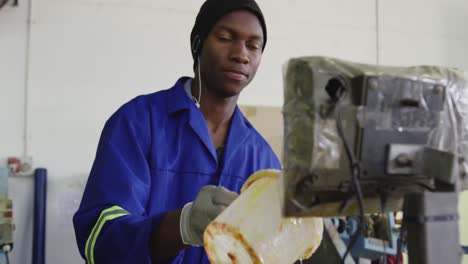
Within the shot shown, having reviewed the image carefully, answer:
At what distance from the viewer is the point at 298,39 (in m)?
3.07

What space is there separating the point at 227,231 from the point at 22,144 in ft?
6.41

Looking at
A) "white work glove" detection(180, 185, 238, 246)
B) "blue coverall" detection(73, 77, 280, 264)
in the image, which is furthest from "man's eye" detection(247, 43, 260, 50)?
"white work glove" detection(180, 185, 238, 246)

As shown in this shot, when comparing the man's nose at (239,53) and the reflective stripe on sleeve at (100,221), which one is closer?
the reflective stripe on sleeve at (100,221)

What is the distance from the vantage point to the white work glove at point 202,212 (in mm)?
893

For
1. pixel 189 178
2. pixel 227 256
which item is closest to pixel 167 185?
pixel 189 178

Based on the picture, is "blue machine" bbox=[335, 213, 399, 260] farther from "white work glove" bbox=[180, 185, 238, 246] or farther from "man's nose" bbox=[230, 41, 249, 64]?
"man's nose" bbox=[230, 41, 249, 64]

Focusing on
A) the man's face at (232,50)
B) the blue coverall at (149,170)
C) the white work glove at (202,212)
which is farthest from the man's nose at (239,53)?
the white work glove at (202,212)

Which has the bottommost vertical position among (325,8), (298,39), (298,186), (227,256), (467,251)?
(467,251)

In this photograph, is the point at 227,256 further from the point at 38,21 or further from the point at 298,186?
the point at 38,21

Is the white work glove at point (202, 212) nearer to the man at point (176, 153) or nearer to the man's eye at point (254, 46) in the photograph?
the man at point (176, 153)

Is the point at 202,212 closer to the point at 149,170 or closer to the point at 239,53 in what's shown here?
the point at 149,170

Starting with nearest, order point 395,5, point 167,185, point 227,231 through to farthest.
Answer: point 227,231
point 167,185
point 395,5

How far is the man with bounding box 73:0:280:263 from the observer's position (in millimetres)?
1062

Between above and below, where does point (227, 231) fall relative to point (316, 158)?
below
